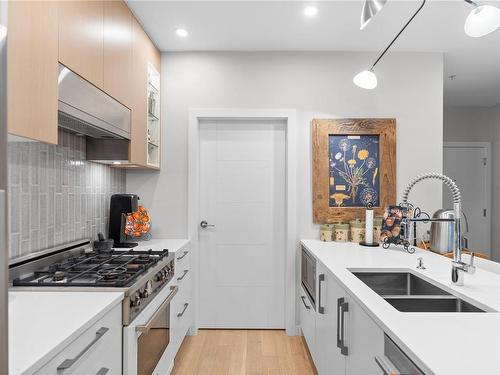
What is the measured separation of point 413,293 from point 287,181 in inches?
57.1

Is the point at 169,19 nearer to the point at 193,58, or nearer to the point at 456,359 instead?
the point at 193,58

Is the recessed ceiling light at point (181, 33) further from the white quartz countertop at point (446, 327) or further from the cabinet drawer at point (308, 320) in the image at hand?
the cabinet drawer at point (308, 320)

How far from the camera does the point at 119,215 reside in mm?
2605

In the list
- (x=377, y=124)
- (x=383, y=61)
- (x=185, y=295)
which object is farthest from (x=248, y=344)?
(x=383, y=61)

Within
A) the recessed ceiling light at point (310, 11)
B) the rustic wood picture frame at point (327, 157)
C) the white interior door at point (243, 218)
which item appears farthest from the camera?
the white interior door at point (243, 218)

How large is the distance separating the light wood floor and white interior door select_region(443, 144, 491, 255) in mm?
3418

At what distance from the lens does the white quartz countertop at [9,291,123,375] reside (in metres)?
0.86

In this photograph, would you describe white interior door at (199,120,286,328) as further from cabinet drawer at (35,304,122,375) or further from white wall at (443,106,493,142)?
white wall at (443,106,493,142)

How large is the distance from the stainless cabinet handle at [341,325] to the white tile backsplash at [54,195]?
1551mm

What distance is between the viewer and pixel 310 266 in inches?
102

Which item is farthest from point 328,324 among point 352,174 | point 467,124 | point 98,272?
point 467,124

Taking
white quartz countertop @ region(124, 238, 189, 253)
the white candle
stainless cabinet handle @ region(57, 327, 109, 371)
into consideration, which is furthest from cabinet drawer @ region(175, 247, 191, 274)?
the white candle

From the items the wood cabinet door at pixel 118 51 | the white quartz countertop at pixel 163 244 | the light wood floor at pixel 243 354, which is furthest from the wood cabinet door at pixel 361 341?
the wood cabinet door at pixel 118 51

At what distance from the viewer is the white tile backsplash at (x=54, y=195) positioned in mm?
1614
